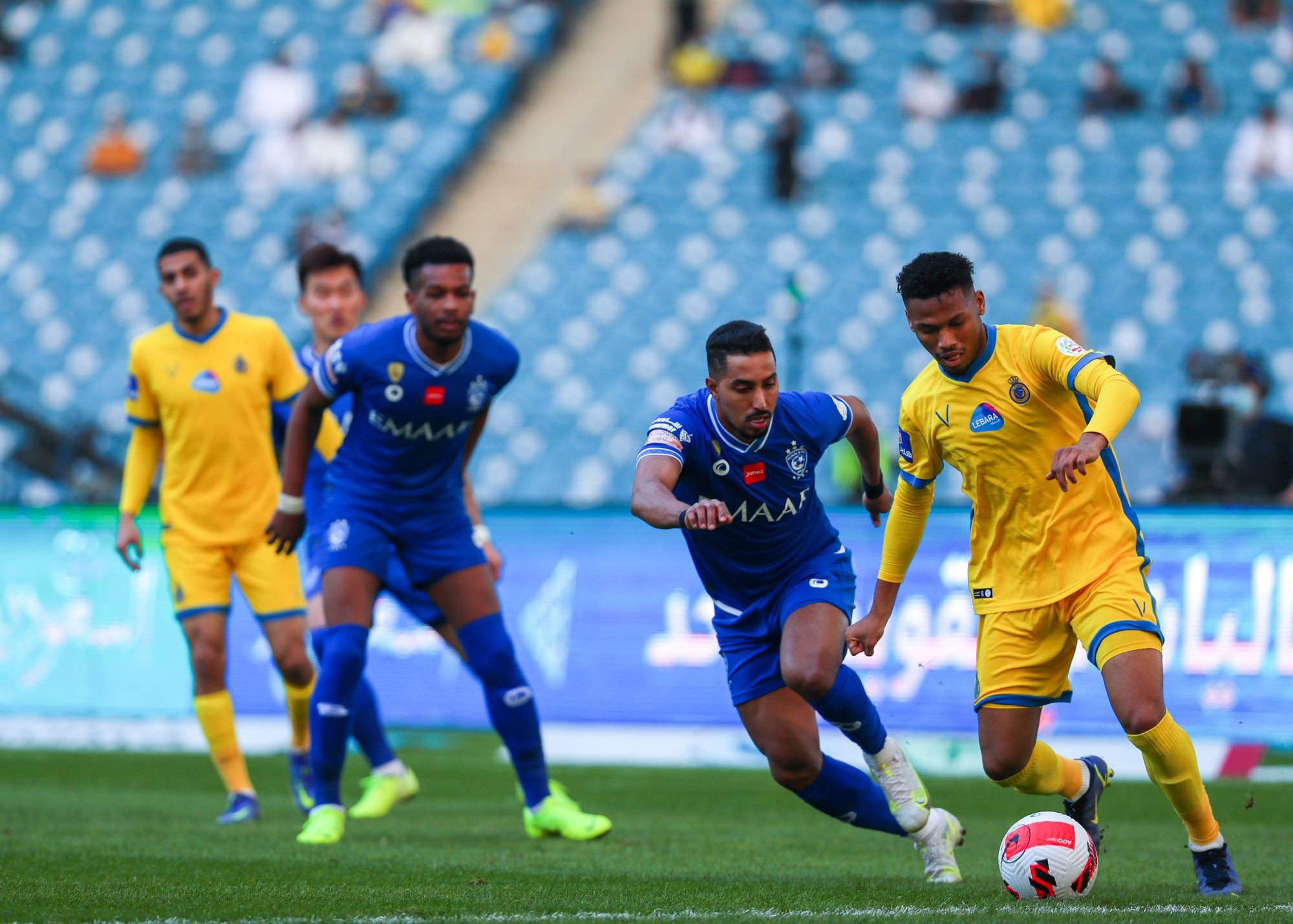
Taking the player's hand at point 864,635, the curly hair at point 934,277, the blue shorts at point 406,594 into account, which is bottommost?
the blue shorts at point 406,594

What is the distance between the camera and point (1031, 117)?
21094mm

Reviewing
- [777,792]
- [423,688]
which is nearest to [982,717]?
[777,792]

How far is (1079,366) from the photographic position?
17.6 ft

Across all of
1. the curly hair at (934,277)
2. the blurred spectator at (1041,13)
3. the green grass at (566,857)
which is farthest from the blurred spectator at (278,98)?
the curly hair at (934,277)

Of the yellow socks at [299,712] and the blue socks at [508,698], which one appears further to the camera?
the yellow socks at [299,712]

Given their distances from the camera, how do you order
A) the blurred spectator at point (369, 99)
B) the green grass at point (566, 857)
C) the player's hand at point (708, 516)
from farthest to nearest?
the blurred spectator at point (369, 99)
the green grass at point (566, 857)
the player's hand at point (708, 516)

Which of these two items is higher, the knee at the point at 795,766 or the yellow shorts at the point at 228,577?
the yellow shorts at the point at 228,577

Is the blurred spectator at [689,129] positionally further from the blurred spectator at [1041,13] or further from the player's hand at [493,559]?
the player's hand at [493,559]

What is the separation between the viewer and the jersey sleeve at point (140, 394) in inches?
318

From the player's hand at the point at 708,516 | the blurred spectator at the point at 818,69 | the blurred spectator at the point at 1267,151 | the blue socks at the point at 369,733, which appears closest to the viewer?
the player's hand at the point at 708,516

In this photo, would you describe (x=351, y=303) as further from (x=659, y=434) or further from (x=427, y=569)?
(x=659, y=434)

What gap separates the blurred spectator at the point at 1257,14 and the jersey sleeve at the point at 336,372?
18.3 meters

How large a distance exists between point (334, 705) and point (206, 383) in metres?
1.95

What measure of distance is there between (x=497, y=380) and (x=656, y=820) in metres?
2.52
